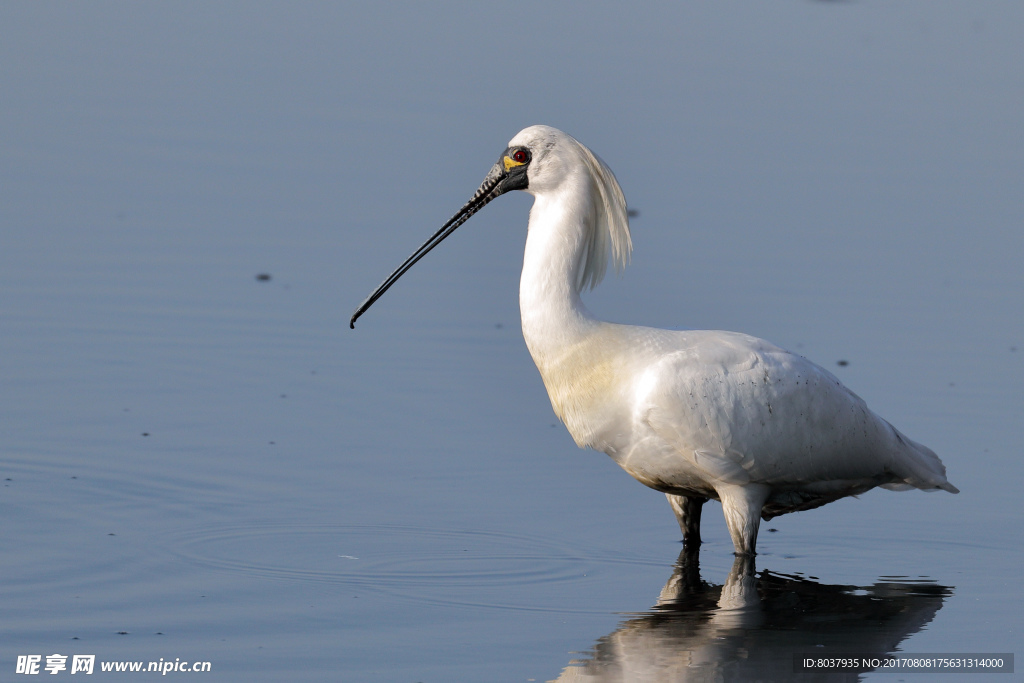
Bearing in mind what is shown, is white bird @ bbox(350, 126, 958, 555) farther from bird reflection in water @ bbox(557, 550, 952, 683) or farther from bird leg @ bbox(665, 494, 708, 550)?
bird reflection in water @ bbox(557, 550, 952, 683)

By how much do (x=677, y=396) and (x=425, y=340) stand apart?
153 inches

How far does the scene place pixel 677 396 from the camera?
891 centimetres

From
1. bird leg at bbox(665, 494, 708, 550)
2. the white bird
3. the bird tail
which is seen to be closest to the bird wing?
the white bird

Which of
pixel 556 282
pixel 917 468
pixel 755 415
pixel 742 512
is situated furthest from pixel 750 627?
pixel 556 282

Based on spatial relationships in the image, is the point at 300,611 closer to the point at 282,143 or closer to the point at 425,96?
the point at 282,143

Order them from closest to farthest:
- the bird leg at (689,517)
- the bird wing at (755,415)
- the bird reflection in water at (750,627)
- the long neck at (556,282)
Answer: the bird reflection in water at (750,627) → the bird wing at (755,415) → the long neck at (556,282) → the bird leg at (689,517)

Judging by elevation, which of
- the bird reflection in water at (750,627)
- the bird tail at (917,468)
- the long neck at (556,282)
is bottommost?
the bird reflection in water at (750,627)

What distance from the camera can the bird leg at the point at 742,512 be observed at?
29.8 ft

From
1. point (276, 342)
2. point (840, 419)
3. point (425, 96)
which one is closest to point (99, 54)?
point (425, 96)

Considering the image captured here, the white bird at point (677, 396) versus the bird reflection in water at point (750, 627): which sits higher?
the white bird at point (677, 396)

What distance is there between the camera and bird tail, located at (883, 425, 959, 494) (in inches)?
377

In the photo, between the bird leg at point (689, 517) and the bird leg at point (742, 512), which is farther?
the bird leg at point (689, 517)

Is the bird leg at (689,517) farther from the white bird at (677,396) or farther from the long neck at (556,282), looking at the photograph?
the long neck at (556,282)

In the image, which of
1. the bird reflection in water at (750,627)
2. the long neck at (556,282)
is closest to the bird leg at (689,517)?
the bird reflection in water at (750,627)
